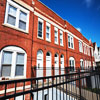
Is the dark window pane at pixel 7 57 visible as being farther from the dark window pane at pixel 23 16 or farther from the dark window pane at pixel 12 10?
the dark window pane at pixel 23 16

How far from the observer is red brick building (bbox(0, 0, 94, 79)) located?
18.6 feet

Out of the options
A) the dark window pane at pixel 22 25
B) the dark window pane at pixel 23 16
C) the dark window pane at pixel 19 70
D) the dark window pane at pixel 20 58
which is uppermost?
the dark window pane at pixel 23 16

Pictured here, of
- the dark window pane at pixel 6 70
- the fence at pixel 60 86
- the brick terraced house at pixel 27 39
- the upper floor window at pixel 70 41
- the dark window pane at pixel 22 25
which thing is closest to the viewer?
the fence at pixel 60 86

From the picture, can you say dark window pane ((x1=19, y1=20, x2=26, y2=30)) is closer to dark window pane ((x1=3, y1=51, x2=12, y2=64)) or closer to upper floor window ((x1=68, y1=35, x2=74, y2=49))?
dark window pane ((x1=3, y1=51, x2=12, y2=64))

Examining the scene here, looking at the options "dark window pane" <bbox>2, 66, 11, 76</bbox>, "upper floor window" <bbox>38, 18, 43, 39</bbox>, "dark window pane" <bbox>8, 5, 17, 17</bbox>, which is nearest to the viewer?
"dark window pane" <bbox>2, 66, 11, 76</bbox>

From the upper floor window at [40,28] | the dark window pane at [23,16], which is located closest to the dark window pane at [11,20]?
the dark window pane at [23,16]

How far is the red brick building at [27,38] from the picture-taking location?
5672 millimetres

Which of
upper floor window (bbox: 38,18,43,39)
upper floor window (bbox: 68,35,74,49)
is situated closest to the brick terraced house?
upper floor window (bbox: 38,18,43,39)

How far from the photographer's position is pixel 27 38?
23.2ft

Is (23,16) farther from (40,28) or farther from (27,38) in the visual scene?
(40,28)

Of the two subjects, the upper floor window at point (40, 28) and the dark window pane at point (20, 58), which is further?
the upper floor window at point (40, 28)

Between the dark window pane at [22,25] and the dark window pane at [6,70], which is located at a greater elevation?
the dark window pane at [22,25]

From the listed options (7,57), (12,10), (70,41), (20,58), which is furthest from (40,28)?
(70,41)

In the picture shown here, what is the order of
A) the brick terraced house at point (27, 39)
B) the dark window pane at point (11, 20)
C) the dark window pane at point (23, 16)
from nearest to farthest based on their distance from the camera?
the brick terraced house at point (27, 39), the dark window pane at point (11, 20), the dark window pane at point (23, 16)
